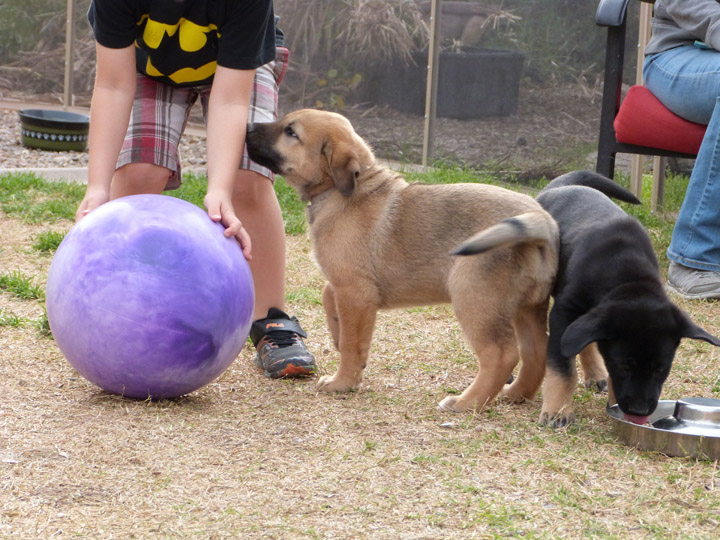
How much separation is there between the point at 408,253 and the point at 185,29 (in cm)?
134

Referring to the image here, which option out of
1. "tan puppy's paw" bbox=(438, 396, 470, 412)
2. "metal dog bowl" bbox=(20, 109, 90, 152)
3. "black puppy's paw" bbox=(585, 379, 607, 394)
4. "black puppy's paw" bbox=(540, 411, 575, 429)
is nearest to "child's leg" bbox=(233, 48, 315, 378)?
"tan puppy's paw" bbox=(438, 396, 470, 412)

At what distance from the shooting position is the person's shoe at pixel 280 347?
387 cm

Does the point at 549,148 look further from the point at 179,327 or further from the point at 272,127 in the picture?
the point at 179,327

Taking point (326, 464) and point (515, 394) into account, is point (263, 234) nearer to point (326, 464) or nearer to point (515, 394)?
point (515, 394)

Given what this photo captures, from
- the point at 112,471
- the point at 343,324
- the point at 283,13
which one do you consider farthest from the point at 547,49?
the point at 112,471

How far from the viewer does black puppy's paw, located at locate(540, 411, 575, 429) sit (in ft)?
10.8

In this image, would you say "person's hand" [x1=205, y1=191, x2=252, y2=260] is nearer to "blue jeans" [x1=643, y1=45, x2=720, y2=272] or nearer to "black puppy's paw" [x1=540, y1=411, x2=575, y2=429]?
"black puppy's paw" [x1=540, y1=411, x2=575, y2=429]

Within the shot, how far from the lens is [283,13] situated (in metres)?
9.17

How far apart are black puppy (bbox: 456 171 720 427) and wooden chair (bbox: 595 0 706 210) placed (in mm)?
1947

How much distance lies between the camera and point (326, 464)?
9.53 ft

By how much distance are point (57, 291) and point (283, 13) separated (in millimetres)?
6571

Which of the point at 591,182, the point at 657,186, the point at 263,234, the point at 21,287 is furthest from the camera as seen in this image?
the point at 657,186

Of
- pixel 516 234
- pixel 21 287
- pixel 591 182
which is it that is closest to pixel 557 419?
pixel 516 234

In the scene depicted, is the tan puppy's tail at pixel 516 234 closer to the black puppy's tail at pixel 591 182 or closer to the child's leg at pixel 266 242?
the black puppy's tail at pixel 591 182
